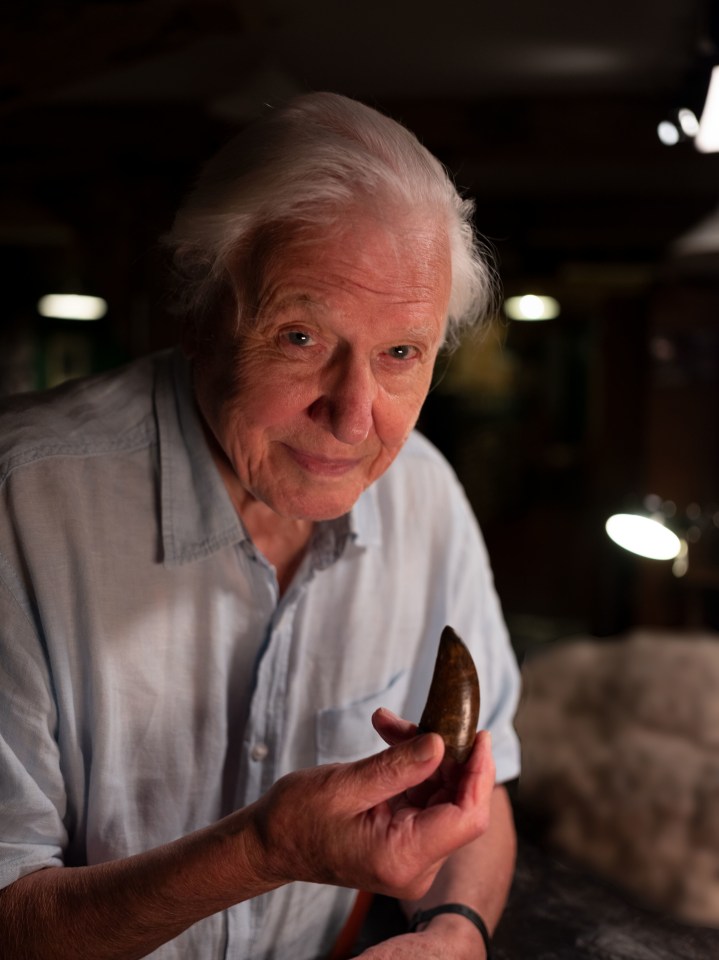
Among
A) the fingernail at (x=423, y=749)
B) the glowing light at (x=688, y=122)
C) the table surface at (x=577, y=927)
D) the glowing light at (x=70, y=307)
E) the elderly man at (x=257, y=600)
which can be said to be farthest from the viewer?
the glowing light at (x=70, y=307)

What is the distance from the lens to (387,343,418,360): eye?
42.6 inches

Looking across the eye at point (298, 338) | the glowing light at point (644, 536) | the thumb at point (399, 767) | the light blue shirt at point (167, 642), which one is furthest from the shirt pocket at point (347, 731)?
the glowing light at point (644, 536)

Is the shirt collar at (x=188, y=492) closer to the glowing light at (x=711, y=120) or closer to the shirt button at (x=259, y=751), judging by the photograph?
the shirt button at (x=259, y=751)

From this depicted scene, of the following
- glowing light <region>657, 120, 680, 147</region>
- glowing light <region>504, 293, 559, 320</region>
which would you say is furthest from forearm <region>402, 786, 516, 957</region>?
glowing light <region>504, 293, 559, 320</region>

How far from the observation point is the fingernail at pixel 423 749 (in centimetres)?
89

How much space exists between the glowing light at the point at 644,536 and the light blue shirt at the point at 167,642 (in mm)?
674

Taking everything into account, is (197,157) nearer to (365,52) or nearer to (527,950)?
(365,52)

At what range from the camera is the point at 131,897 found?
101 cm

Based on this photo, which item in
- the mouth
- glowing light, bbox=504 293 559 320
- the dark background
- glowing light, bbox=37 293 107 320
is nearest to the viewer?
the mouth

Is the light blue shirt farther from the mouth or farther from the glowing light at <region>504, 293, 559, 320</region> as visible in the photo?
the glowing light at <region>504, 293, 559, 320</region>

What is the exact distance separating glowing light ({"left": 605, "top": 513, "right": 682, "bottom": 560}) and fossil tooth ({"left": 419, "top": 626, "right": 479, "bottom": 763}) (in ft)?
3.51

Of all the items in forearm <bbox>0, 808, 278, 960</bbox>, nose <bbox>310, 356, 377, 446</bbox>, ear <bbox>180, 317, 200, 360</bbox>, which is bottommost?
forearm <bbox>0, 808, 278, 960</bbox>

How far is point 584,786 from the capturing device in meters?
2.01

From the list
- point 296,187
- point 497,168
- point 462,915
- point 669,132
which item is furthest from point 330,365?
point 497,168
